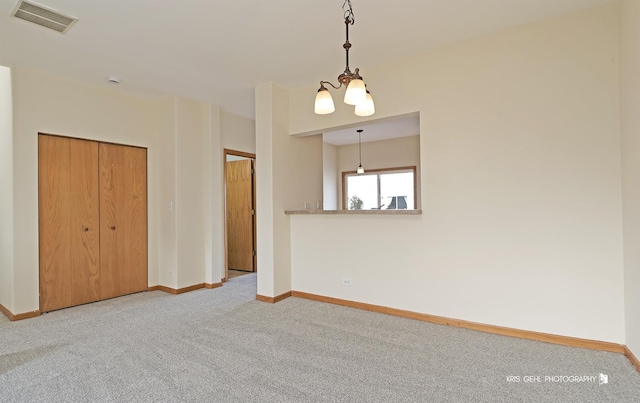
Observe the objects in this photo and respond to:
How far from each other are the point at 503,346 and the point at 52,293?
4559mm

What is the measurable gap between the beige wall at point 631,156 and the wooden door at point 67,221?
520 centimetres

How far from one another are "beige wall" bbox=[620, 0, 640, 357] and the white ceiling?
413 millimetres

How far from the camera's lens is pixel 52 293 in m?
3.57

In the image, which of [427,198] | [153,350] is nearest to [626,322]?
[427,198]

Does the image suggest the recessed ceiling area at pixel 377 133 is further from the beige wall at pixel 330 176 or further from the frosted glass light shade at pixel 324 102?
the frosted glass light shade at pixel 324 102

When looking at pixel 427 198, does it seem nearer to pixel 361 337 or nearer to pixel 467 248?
pixel 467 248

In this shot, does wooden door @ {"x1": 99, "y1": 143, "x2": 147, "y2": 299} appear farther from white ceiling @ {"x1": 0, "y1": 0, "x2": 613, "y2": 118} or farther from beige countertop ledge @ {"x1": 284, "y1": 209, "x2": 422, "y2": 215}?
beige countertop ledge @ {"x1": 284, "y1": 209, "x2": 422, "y2": 215}

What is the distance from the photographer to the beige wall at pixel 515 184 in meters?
2.46

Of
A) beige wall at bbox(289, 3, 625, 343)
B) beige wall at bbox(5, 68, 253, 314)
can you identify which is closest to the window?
beige wall at bbox(5, 68, 253, 314)

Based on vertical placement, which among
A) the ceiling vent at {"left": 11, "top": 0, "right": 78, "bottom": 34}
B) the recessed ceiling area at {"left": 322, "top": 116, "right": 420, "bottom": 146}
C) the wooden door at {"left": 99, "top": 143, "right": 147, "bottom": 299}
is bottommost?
the wooden door at {"left": 99, "top": 143, "right": 147, "bottom": 299}

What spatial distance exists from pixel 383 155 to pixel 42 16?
19.6ft

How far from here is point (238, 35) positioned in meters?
2.80

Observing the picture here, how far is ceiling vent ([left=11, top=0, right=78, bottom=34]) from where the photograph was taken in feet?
7.71

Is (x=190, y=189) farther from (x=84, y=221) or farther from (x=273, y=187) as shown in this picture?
(x=273, y=187)
